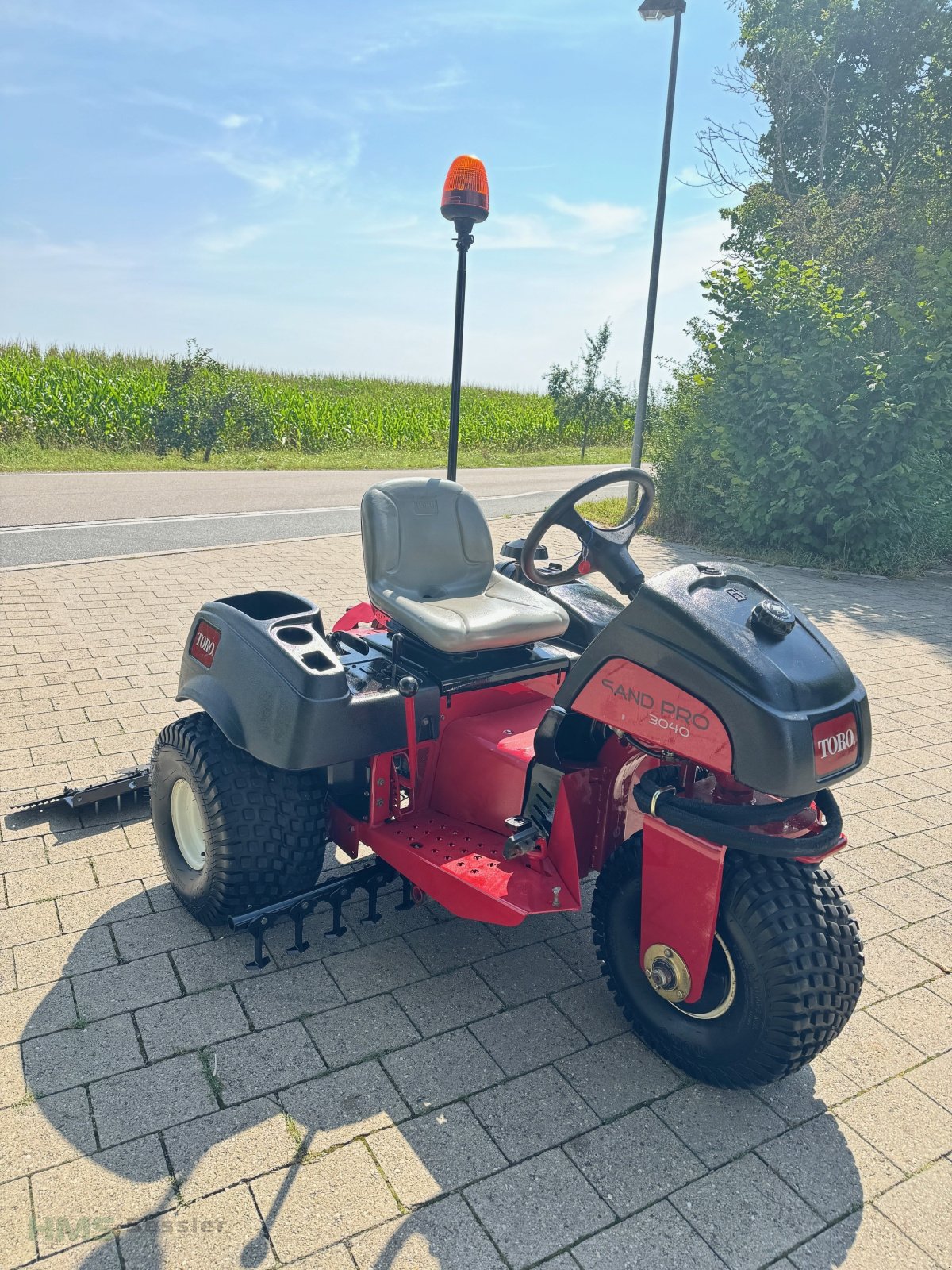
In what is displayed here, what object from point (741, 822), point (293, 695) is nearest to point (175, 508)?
point (293, 695)

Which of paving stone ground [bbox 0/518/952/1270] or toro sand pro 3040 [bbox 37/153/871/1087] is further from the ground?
toro sand pro 3040 [bbox 37/153/871/1087]

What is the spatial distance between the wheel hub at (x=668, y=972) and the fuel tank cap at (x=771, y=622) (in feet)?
→ 2.57

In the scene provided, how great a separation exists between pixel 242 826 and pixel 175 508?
9107 millimetres

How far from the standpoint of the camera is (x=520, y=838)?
7.75 feet

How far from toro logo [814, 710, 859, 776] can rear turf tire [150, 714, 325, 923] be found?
4.87 feet

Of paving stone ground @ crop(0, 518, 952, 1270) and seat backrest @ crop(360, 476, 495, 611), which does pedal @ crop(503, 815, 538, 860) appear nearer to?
paving stone ground @ crop(0, 518, 952, 1270)

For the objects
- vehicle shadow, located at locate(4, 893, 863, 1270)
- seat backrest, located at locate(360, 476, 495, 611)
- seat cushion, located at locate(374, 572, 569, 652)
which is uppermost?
seat backrest, located at locate(360, 476, 495, 611)

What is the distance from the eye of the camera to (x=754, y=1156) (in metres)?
2.08

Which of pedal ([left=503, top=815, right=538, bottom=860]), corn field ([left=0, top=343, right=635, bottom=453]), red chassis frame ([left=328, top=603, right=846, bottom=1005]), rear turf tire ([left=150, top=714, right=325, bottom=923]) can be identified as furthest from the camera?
corn field ([left=0, top=343, right=635, bottom=453])

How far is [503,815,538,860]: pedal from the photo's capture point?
236cm

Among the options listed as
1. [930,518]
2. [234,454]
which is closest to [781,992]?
[930,518]

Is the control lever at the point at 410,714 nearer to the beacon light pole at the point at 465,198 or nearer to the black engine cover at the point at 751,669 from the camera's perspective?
the black engine cover at the point at 751,669

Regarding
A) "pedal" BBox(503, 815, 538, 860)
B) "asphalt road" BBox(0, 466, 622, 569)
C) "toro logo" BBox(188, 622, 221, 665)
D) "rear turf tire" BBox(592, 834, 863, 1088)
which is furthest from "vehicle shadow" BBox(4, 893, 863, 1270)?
"asphalt road" BBox(0, 466, 622, 569)

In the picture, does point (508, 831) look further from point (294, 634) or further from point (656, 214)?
point (656, 214)
